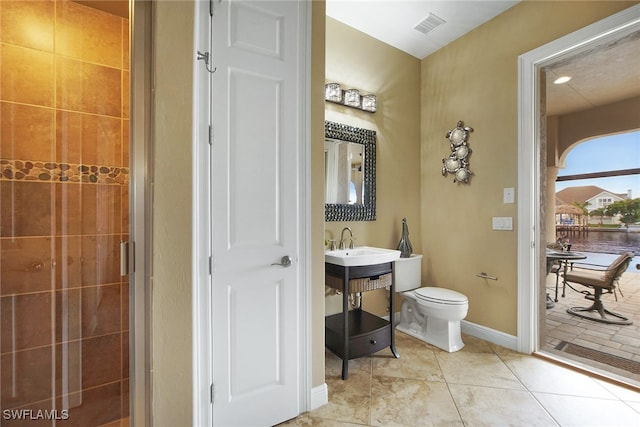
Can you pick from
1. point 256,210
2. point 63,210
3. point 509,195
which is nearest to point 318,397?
point 256,210

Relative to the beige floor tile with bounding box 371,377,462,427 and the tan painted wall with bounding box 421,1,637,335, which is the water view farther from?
the beige floor tile with bounding box 371,377,462,427

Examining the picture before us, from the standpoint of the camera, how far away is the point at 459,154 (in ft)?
9.09

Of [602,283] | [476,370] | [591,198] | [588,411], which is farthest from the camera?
[591,198]

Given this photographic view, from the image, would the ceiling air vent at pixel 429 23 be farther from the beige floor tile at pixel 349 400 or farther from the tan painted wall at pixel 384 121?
the beige floor tile at pixel 349 400

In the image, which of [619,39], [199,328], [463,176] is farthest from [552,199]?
[199,328]

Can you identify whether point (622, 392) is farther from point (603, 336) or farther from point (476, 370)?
point (603, 336)

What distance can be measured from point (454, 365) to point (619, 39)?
2.54 meters

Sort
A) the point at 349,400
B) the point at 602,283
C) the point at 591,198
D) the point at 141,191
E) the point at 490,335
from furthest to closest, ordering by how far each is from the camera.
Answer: the point at 591,198
the point at 602,283
the point at 490,335
the point at 349,400
the point at 141,191

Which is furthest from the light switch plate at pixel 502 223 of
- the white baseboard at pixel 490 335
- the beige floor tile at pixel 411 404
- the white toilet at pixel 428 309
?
the beige floor tile at pixel 411 404

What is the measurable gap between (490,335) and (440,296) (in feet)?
2.09

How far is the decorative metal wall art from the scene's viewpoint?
2.72 metres

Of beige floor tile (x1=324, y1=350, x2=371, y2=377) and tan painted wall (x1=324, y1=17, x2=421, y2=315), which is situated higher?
tan painted wall (x1=324, y1=17, x2=421, y2=315)

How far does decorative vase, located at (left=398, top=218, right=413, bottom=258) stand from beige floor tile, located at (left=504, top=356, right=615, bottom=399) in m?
1.12

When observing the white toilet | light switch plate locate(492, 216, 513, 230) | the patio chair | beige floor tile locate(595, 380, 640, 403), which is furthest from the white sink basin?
the patio chair
